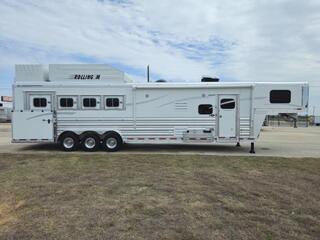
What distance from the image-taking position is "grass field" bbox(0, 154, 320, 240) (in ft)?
14.0

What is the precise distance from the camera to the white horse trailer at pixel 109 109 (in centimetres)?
1252

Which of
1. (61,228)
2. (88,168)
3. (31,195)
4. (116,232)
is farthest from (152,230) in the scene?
(88,168)

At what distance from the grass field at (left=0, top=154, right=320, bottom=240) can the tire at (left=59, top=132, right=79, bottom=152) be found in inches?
130

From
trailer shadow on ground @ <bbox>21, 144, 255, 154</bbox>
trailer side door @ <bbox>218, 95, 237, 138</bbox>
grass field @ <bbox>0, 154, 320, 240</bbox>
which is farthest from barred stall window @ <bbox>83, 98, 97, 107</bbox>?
trailer side door @ <bbox>218, 95, 237, 138</bbox>

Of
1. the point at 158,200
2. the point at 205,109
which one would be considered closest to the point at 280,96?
the point at 205,109

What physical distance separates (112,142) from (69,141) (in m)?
1.73

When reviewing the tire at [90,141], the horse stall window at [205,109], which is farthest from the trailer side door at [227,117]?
the tire at [90,141]

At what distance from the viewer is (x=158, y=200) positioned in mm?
5625

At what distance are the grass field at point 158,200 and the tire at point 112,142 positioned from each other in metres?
3.19

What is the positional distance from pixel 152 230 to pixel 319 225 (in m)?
2.35

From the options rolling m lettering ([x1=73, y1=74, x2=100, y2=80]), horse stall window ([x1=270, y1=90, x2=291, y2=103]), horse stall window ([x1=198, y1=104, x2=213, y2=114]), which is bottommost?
horse stall window ([x1=198, y1=104, x2=213, y2=114])

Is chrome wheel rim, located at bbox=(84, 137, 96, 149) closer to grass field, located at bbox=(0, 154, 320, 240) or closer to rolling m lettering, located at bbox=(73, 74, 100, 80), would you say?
rolling m lettering, located at bbox=(73, 74, 100, 80)

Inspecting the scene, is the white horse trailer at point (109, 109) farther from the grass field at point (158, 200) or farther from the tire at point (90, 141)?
the grass field at point (158, 200)

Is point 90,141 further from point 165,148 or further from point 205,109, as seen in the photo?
point 205,109
